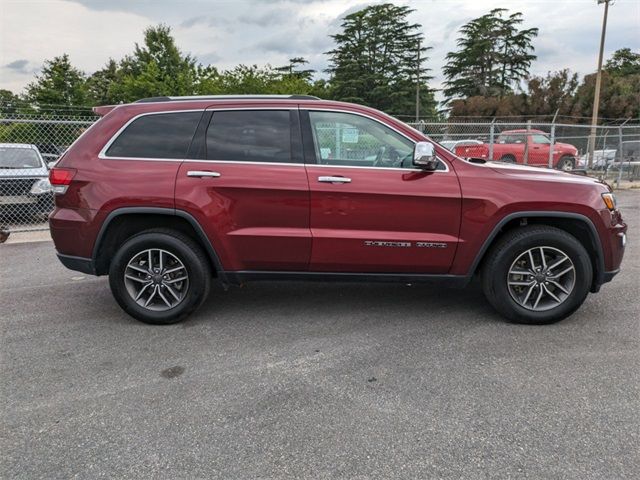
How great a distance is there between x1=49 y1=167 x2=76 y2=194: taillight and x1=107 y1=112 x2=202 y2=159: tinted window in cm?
35

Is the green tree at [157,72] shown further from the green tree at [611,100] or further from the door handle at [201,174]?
the door handle at [201,174]

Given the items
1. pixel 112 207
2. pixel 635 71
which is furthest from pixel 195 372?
pixel 635 71

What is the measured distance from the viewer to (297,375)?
3.12 m

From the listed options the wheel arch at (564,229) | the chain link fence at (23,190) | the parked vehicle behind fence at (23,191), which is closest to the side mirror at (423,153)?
the wheel arch at (564,229)

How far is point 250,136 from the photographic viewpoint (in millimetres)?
3850

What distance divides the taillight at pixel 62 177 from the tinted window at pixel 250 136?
3.82 feet

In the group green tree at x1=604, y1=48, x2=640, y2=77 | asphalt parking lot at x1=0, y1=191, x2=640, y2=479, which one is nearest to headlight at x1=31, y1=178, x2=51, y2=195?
asphalt parking lot at x1=0, y1=191, x2=640, y2=479

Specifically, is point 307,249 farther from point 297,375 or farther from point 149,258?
point 149,258

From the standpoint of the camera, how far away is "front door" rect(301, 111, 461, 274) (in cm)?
370

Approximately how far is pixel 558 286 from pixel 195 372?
→ 115 inches

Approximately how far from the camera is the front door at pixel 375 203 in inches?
146

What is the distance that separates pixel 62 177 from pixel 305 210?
2.04 m

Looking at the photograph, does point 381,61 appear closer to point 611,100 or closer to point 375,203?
point 611,100

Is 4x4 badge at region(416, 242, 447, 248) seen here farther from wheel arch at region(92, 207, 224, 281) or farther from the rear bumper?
the rear bumper
